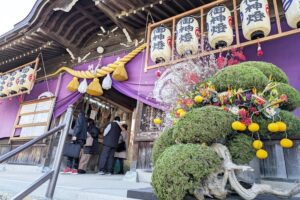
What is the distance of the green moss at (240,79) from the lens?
248cm

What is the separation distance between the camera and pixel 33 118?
7.62 metres

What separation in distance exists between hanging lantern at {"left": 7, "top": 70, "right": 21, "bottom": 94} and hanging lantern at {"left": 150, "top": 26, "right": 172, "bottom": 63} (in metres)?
5.46

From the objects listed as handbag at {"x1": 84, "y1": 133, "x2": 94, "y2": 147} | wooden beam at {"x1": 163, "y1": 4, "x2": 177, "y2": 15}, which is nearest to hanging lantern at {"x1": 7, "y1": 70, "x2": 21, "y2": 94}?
handbag at {"x1": 84, "y1": 133, "x2": 94, "y2": 147}

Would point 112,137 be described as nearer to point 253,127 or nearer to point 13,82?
point 13,82

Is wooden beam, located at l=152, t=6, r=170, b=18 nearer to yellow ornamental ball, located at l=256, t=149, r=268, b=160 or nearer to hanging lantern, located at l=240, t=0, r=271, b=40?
hanging lantern, located at l=240, t=0, r=271, b=40

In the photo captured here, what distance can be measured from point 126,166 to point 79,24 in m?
5.21

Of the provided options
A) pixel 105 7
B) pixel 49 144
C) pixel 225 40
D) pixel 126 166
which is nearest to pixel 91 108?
pixel 49 144

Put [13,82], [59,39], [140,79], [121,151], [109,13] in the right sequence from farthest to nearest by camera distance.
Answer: [13,82], [59,39], [121,151], [109,13], [140,79]

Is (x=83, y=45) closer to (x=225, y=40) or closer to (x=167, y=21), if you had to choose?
(x=167, y=21)

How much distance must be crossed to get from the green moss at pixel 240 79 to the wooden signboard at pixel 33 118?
6.07 meters

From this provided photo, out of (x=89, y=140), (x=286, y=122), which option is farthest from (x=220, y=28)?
(x=89, y=140)

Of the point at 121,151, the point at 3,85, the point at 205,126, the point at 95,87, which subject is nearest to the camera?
the point at 205,126

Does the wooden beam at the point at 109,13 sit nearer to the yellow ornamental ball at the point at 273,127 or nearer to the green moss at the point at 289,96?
the green moss at the point at 289,96

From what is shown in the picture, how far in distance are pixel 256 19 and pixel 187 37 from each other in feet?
4.21
